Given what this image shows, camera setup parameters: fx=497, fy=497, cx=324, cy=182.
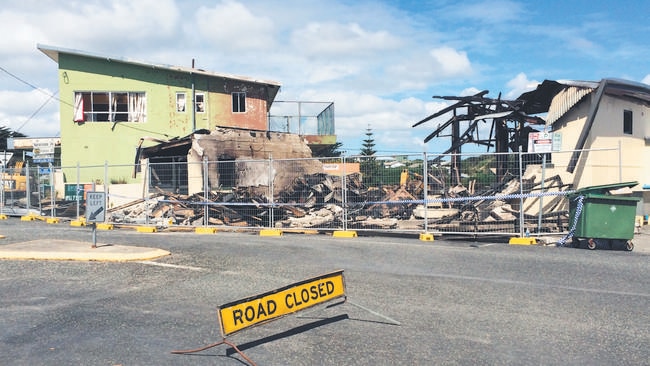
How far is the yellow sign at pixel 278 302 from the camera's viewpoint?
15.5ft

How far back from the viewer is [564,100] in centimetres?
1568

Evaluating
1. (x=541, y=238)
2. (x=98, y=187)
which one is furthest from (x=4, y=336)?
(x=98, y=187)

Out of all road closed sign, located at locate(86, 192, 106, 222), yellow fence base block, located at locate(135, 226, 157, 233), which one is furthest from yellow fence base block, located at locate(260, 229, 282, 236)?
road closed sign, located at locate(86, 192, 106, 222)

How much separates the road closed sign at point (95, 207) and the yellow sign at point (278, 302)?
21.1ft

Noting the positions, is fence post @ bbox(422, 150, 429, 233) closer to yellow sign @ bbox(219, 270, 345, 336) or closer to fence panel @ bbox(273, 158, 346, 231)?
fence panel @ bbox(273, 158, 346, 231)

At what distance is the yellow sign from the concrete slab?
5303 mm

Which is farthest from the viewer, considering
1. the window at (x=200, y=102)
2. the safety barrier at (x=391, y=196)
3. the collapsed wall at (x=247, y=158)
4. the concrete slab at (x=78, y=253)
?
the window at (x=200, y=102)

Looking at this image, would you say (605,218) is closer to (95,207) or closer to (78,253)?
(95,207)

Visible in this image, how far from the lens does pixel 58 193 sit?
24844 millimetres

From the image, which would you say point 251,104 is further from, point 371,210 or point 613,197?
point 613,197

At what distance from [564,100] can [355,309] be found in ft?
40.9

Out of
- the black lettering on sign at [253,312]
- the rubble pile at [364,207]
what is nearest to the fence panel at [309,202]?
the rubble pile at [364,207]

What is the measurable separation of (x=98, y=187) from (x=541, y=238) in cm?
1935

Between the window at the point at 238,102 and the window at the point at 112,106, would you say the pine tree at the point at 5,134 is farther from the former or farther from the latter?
the window at the point at 238,102
